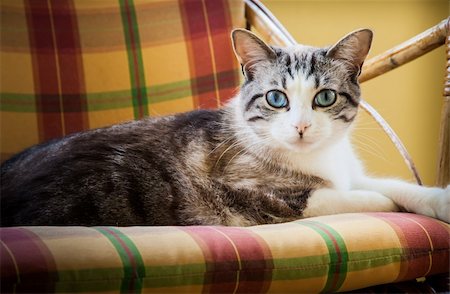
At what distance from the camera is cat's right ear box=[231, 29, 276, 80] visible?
1.49 m

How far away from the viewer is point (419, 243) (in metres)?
1.27

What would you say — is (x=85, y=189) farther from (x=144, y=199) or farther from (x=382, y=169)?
(x=382, y=169)

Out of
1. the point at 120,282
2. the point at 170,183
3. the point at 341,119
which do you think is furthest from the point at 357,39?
the point at 120,282

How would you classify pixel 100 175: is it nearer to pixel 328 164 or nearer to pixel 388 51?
pixel 328 164

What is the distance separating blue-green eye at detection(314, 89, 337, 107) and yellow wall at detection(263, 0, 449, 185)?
108 centimetres

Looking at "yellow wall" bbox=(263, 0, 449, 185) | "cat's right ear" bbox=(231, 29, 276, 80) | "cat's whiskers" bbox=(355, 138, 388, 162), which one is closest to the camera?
"cat's right ear" bbox=(231, 29, 276, 80)

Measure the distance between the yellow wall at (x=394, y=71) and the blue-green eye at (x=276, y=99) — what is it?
1092mm

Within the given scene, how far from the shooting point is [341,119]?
1461mm

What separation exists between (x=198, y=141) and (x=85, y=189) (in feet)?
1.11

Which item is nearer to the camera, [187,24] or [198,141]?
[198,141]

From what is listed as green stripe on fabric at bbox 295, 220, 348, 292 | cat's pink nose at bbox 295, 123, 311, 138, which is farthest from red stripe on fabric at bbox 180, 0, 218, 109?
green stripe on fabric at bbox 295, 220, 348, 292

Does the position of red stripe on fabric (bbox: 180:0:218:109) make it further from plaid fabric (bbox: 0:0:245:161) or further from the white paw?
the white paw

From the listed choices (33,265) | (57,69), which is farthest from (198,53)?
(33,265)

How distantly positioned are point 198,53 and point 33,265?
1220 mm
